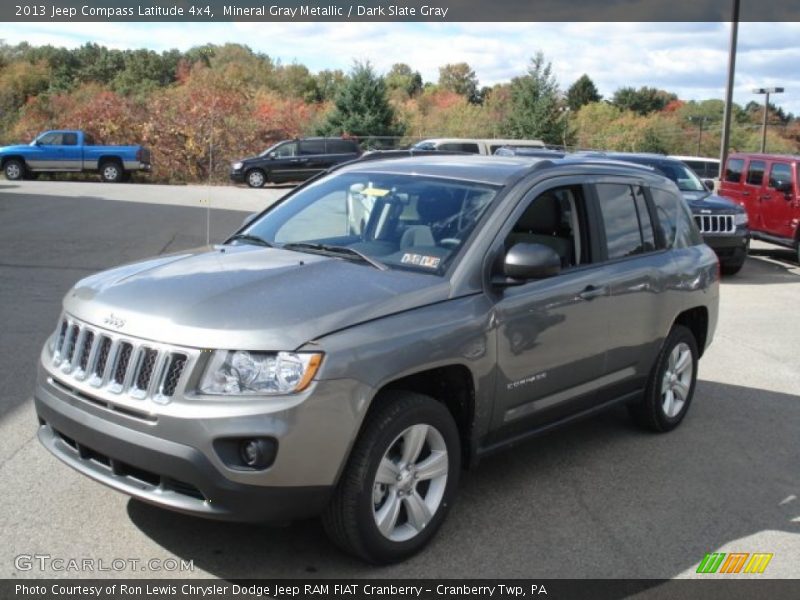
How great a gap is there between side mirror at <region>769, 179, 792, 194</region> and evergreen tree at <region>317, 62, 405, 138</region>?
2410cm

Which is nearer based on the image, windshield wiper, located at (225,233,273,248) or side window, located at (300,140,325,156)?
windshield wiper, located at (225,233,273,248)

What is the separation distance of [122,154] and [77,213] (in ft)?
42.6

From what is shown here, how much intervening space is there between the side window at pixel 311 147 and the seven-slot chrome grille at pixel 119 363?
27.2 m

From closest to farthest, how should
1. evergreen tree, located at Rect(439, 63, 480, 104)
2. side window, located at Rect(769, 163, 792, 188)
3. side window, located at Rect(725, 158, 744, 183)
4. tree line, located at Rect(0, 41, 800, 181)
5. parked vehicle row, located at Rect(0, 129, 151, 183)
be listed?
side window, located at Rect(769, 163, 792, 188), side window, located at Rect(725, 158, 744, 183), parked vehicle row, located at Rect(0, 129, 151, 183), tree line, located at Rect(0, 41, 800, 181), evergreen tree, located at Rect(439, 63, 480, 104)

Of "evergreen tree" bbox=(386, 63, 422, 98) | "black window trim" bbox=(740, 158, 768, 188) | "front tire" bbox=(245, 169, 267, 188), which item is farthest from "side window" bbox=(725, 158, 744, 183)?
"evergreen tree" bbox=(386, 63, 422, 98)

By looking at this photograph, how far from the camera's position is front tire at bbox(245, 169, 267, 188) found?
3023 cm

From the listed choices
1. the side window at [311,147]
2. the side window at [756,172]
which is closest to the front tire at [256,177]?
the side window at [311,147]

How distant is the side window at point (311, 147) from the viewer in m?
30.6

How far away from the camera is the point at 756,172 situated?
645 inches

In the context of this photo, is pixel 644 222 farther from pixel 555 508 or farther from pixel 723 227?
pixel 723 227

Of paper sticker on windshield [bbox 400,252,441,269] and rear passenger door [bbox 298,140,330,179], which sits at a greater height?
rear passenger door [bbox 298,140,330,179]

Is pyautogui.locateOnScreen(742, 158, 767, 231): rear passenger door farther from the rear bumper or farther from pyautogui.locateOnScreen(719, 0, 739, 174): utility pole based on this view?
the rear bumper

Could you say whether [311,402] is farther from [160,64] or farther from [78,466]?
[160,64]

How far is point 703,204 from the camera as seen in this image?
14.0m
